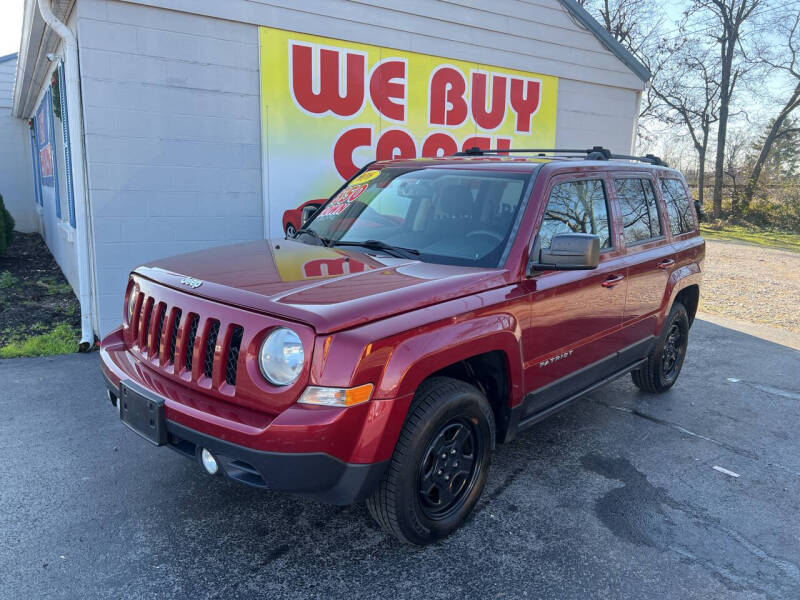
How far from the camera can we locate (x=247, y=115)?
20.8 ft

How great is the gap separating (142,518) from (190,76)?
14.5 ft

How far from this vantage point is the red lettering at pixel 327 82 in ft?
21.6

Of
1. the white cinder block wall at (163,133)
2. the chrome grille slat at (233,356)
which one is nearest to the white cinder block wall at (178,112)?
the white cinder block wall at (163,133)

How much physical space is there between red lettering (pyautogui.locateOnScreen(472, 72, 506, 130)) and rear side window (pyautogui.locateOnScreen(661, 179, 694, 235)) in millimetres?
3496

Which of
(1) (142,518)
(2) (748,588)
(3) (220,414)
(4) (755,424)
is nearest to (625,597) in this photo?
(2) (748,588)

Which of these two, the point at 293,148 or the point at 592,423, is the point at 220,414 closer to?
the point at 592,423

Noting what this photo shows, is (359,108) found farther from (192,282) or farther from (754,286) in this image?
(754,286)

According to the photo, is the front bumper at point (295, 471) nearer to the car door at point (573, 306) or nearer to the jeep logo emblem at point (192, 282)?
the jeep logo emblem at point (192, 282)

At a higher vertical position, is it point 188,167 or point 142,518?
point 188,167

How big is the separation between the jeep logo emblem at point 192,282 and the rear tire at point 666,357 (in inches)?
138

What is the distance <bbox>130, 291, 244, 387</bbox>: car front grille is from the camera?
2.58 m

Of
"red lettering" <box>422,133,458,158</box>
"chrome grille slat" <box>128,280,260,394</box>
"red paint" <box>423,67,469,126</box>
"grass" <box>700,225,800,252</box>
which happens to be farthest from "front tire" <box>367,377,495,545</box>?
"grass" <box>700,225,800,252</box>

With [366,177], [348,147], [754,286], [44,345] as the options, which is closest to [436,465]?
[366,177]

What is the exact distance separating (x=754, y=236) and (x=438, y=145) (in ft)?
63.8
